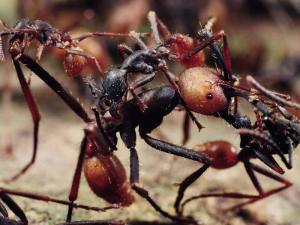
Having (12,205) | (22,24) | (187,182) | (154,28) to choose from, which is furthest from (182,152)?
(22,24)

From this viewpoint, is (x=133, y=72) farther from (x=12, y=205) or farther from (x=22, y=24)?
(x=12, y=205)

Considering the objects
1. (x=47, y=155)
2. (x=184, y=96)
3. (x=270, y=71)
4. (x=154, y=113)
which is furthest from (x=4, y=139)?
(x=270, y=71)

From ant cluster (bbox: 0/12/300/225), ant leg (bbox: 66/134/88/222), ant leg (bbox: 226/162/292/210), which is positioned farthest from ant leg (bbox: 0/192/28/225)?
ant leg (bbox: 226/162/292/210)

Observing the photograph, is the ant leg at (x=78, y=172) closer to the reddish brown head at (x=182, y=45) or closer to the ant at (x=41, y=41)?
the ant at (x=41, y=41)

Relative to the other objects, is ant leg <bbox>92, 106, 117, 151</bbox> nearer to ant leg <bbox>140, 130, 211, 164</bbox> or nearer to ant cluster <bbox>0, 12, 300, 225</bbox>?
ant cluster <bbox>0, 12, 300, 225</bbox>

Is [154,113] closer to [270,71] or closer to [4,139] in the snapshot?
[4,139]

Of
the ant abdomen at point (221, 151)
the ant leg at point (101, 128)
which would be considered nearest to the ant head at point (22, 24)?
the ant leg at point (101, 128)
